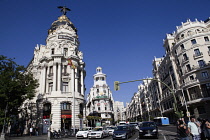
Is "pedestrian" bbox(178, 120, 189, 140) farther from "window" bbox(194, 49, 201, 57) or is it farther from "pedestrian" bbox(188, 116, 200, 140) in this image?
"window" bbox(194, 49, 201, 57)

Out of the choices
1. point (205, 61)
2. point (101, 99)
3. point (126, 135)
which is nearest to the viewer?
point (126, 135)

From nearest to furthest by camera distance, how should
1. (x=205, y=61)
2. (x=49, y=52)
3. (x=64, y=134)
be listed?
(x=64, y=134) < (x=205, y=61) < (x=49, y=52)

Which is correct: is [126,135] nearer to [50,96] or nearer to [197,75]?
[50,96]

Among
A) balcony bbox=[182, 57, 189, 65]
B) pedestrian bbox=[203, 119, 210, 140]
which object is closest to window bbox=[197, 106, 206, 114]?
balcony bbox=[182, 57, 189, 65]

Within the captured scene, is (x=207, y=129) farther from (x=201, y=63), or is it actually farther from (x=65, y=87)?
(x=65, y=87)

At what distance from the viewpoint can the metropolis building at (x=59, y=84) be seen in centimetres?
3472

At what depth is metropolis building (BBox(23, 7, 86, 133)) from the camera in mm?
34719

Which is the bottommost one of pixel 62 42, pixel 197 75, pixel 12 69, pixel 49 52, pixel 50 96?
pixel 50 96

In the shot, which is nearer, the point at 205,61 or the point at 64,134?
the point at 64,134

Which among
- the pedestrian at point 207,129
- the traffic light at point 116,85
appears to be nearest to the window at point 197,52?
the traffic light at point 116,85

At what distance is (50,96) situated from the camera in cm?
3531

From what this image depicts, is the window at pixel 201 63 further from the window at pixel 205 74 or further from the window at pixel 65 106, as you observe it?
the window at pixel 65 106

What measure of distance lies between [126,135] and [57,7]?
4841 cm

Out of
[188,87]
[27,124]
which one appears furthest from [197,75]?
[27,124]
